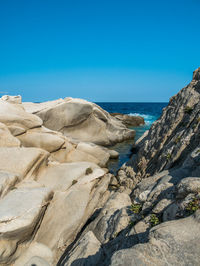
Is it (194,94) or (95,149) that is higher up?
(194,94)

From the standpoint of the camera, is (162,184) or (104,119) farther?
(104,119)

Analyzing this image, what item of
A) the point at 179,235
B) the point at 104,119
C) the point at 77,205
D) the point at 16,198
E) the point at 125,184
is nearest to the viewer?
the point at 179,235

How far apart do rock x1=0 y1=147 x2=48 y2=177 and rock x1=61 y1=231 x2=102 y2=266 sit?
9.60 metres

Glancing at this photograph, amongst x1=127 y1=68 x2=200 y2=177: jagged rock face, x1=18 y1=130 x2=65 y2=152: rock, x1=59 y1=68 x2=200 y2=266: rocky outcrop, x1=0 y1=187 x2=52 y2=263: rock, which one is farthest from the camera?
x1=18 y1=130 x2=65 y2=152: rock

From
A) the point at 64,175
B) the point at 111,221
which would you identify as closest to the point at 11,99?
the point at 64,175

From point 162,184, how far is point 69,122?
2974 cm

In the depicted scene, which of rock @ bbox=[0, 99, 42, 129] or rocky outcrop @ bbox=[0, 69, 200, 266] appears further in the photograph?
rock @ bbox=[0, 99, 42, 129]

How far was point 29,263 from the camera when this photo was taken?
1198 centimetres

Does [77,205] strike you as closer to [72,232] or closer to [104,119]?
[72,232]

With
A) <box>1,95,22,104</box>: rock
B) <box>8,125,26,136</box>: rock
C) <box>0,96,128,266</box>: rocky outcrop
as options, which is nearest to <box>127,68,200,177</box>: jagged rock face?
<box>0,96,128,266</box>: rocky outcrop

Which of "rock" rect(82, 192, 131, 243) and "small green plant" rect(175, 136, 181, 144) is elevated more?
"small green plant" rect(175, 136, 181, 144)

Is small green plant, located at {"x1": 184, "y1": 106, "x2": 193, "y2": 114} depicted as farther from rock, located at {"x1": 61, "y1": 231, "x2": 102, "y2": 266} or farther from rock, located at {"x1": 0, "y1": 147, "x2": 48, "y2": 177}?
rock, located at {"x1": 0, "y1": 147, "x2": 48, "y2": 177}

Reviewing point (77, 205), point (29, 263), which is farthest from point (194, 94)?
point (29, 263)

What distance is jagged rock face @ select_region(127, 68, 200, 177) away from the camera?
1521cm
